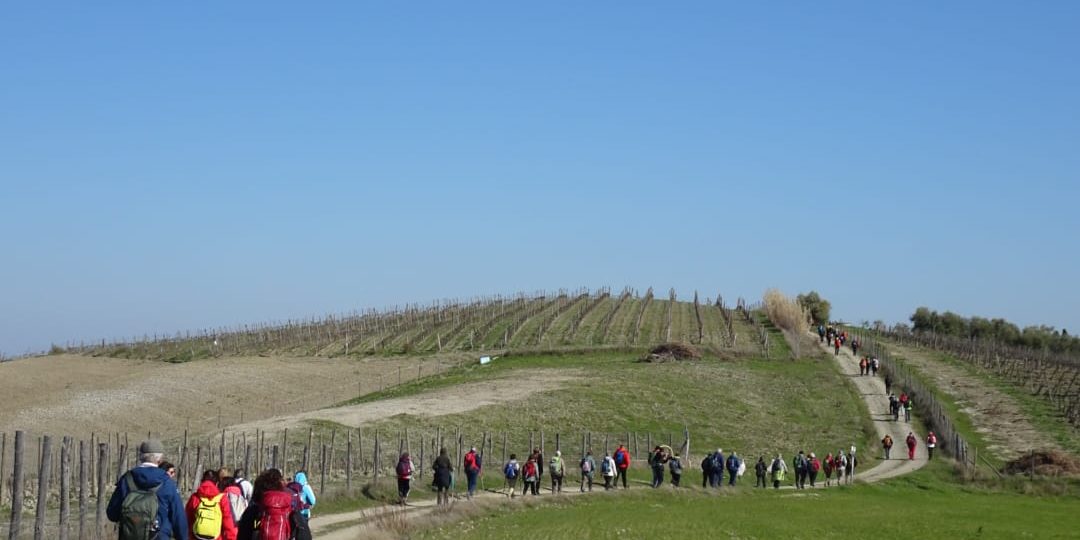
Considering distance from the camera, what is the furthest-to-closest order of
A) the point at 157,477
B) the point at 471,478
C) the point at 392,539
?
the point at 471,478 < the point at 392,539 < the point at 157,477

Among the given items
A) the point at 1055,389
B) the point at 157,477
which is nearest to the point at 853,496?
Result: the point at 157,477

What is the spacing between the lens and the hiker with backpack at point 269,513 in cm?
1346

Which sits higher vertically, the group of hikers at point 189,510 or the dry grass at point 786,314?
the dry grass at point 786,314

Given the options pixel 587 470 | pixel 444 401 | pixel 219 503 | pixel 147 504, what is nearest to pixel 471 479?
pixel 587 470

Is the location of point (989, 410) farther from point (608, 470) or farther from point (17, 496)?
point (17, 496)

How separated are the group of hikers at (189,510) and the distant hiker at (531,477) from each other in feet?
77.0

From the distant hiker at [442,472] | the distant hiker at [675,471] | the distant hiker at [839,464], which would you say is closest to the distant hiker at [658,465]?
the distant hiker at [675,471]

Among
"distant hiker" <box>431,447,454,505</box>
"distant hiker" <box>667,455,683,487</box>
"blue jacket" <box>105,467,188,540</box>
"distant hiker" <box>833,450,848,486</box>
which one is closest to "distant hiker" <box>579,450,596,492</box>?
"distant hiker" <box>667,455,683,487</box>

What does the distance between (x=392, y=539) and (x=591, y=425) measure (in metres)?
36.9

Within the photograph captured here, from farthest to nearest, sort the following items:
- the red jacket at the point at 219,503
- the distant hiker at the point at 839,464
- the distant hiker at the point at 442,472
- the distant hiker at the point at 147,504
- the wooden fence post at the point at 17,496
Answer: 1. the distant hiker at the point at 839,464
2. the distant hiker at the point at 442,472
3. the wooden fence post at the point at 17,496
4. the red jacket at the point at 219,503
5. the distant hiker at the point at 147,504

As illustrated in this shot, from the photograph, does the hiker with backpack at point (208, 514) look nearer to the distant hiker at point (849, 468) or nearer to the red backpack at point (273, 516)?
→ the red backpack at point (273, 516)

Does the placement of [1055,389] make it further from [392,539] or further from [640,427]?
[392,539]

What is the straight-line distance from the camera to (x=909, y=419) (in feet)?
227

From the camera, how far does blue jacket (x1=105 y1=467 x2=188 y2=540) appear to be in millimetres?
12859
